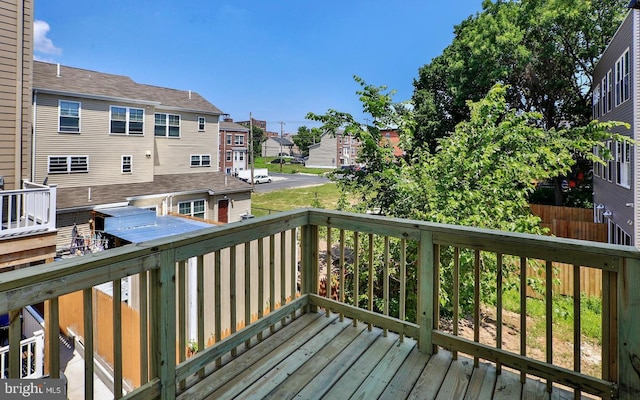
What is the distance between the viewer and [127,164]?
49.2 feet

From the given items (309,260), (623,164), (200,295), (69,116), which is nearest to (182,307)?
(200,295)

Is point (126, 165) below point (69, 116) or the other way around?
below

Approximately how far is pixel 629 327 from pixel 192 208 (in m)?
15.9

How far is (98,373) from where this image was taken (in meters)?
4.92

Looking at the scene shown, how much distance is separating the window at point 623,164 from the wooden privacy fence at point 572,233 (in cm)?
217

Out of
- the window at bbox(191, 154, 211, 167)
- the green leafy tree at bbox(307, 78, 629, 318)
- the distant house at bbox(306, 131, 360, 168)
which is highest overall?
the distant house at bbox(306, 131, 360, 168)

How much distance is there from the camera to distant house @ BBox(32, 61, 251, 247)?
12.6 m

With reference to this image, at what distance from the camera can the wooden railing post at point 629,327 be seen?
1.68m

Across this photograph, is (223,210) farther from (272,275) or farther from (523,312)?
(523,312)

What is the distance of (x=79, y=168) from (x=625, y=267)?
15783mm

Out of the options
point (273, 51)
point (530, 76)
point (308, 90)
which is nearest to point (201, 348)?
point (530, 76)

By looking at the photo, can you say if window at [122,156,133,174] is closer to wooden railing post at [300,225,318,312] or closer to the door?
the door

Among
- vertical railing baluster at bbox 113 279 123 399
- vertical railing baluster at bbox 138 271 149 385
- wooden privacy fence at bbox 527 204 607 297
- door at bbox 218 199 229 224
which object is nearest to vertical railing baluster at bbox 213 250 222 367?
vertical railing baluster at bbox 138 271 149 385

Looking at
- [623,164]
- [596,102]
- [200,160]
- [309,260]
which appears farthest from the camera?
[200,160]
